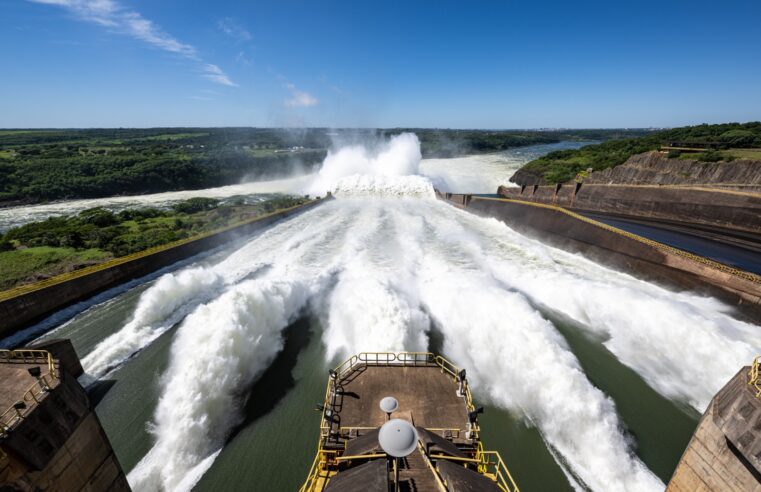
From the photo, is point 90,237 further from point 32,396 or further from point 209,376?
point 32,396

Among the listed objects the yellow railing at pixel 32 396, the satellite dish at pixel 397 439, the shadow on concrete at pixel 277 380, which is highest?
the satellite dish at pixel 397 439

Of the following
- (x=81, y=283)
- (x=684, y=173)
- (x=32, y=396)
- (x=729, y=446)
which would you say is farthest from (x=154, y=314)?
(x=684, y=173)

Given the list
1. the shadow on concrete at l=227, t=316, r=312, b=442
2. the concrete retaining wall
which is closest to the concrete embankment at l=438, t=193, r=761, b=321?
the concrete retaining wall

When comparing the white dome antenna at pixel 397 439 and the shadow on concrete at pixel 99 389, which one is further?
the shadow on concrete at pixel 99 389

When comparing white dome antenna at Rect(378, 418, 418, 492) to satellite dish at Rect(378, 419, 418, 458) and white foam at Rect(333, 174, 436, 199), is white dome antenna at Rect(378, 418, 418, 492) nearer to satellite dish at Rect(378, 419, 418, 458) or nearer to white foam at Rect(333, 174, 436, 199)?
satellite dish at Rect(378, 419, 418, 458)

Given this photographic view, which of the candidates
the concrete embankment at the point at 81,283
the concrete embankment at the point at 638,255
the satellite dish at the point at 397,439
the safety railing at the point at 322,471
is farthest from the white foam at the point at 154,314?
the concrete embankment at the point at 638,255

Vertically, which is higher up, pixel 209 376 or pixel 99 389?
pixel 209 376

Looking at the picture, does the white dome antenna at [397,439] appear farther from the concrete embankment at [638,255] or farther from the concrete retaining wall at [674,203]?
the concrete retaining wall at [674,203]
